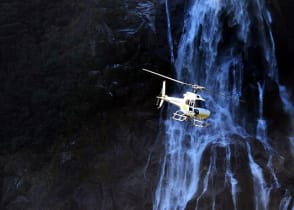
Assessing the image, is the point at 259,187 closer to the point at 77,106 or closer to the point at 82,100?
the point at 82,100

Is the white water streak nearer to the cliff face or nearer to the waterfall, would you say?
the cliff face

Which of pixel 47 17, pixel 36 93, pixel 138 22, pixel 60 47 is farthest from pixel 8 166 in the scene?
pixel 138 22

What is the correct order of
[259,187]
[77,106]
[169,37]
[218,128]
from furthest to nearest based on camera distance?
[169,37], [218,128], [77,106], [259,187]

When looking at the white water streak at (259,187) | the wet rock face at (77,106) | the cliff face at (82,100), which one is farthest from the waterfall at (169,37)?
the white water streak at (259,187)

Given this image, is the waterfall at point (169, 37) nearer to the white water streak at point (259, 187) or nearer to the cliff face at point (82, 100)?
the cliff face at point (82, 100)

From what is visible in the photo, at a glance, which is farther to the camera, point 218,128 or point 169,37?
point 169,37

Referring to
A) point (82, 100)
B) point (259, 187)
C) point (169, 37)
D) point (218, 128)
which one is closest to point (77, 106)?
point (82, 100)
